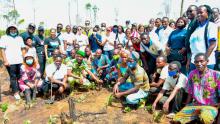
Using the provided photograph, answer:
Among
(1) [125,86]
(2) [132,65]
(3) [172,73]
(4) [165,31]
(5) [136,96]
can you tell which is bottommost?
(5) [136,96]

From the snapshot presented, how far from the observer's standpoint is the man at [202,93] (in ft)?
14.3

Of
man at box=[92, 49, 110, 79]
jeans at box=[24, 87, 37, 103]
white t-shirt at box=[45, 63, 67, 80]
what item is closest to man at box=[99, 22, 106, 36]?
man at box=[92, 49, 110, 79]

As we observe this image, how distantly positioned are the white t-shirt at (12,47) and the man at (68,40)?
6.11ft

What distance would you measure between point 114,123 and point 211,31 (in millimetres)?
2362

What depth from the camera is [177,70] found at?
531 centimetres

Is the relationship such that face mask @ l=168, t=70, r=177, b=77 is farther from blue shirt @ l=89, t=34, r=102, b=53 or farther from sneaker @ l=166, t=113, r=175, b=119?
blue shirt @ l=89, t=34, r=102, b=53

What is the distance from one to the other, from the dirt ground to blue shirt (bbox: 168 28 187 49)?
154 cm

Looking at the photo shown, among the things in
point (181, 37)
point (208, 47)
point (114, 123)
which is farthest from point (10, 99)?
point (208, 47)

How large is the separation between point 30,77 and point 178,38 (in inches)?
150

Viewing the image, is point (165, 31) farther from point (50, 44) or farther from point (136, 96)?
point (50, 44)

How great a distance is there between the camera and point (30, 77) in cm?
726

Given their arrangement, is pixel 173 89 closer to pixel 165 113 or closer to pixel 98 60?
pixel 165 113

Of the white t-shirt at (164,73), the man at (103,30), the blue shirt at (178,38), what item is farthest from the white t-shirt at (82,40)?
the white t-shirt at (164,73)

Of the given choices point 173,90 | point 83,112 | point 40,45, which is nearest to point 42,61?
point 40,45
